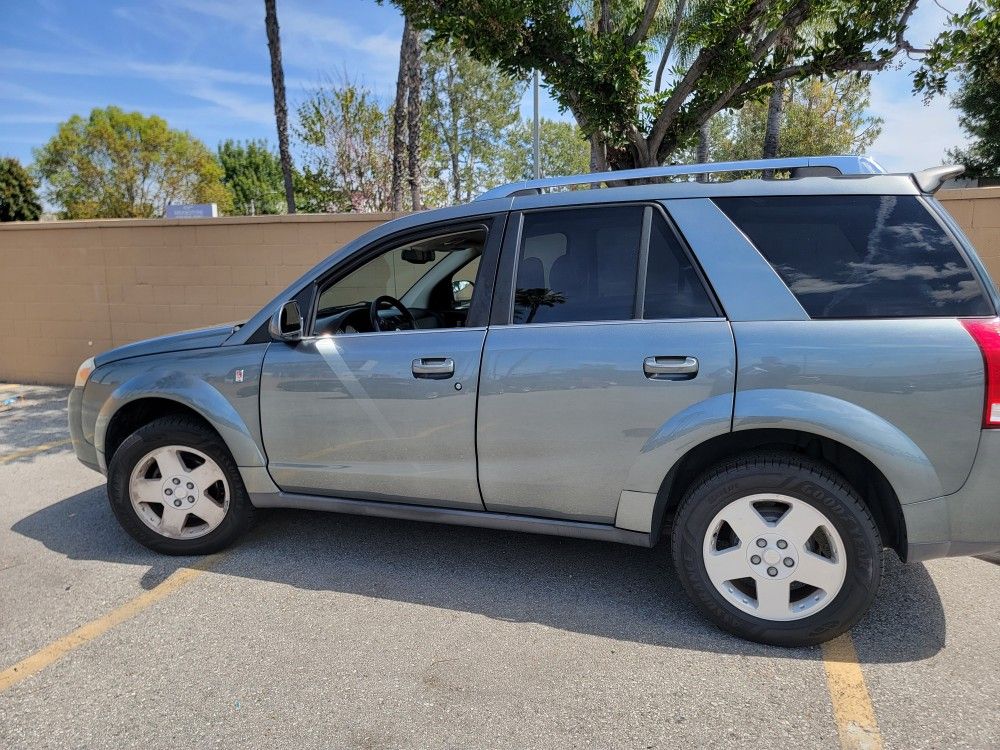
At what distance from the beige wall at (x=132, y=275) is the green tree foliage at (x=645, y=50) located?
203 cm

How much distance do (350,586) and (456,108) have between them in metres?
34.5

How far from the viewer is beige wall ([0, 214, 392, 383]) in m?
7.50

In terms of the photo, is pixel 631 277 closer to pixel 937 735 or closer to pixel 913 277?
pixel 913 277

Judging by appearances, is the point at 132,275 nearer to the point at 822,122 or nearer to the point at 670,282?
the point at 670,282

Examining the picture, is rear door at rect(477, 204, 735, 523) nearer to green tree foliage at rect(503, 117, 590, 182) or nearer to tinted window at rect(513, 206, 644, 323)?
tinted window at rect(513, 206, 644, 323)

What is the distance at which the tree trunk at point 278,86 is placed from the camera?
13.5 m

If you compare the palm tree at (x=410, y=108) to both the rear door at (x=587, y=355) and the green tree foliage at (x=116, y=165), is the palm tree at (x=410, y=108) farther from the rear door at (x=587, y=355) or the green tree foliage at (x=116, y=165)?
the green tree foliage at (x=116, y=165)

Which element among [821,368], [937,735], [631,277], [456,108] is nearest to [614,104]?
[631,277]

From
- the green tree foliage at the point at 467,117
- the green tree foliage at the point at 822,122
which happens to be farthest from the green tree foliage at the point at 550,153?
the green tree foliage at the point at 822,122

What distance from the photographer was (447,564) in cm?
360

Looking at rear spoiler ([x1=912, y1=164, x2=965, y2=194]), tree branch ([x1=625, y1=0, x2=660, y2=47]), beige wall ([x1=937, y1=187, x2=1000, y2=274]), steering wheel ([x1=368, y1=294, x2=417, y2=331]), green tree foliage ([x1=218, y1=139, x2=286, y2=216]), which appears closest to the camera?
rear spoiler ([x1=912, y1=164, x2=965, y2=194])

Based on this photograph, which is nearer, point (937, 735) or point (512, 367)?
point (937, 735)

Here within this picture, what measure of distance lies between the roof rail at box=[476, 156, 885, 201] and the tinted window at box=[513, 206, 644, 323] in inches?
6.5

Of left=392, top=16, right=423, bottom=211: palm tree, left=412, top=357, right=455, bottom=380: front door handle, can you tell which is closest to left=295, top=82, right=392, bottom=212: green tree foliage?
left=392, top=16, right=423, bottom=211: palm tree
